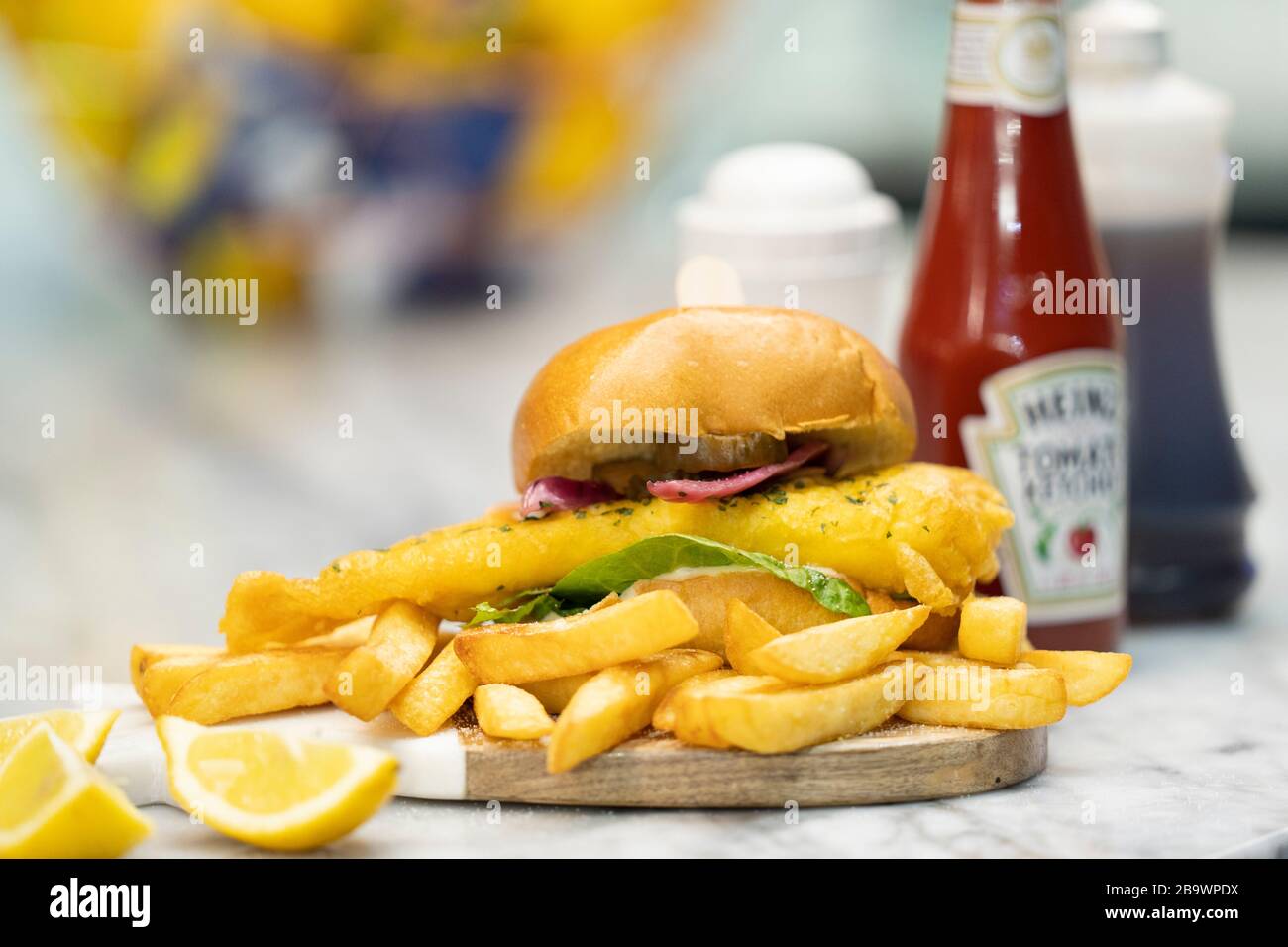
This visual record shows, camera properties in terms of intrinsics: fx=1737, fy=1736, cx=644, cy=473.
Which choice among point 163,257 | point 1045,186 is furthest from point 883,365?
point 163,257

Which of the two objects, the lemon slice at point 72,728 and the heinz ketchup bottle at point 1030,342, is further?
the heinz ketchup bottle at point 1030,342

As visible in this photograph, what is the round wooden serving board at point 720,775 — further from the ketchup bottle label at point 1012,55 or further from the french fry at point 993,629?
the ketchup bottle label at point 1012,55

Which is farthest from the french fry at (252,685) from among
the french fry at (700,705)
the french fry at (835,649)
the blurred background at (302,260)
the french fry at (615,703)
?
the blurred background at (302,260)

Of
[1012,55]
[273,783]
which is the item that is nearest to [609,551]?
[273,783]

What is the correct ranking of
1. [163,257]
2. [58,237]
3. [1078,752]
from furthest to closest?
1. [58,237]
2. [163,257]
3. [1078,752]

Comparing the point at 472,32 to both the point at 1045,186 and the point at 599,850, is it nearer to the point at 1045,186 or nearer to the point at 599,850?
the point at 1045,186

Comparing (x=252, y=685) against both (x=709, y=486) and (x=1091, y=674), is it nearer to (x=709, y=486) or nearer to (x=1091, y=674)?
(x=709, y=486)
